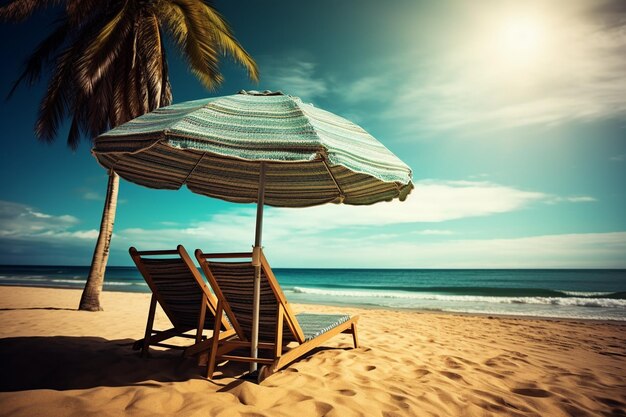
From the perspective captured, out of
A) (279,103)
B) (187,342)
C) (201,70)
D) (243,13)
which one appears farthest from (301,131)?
(243,13)

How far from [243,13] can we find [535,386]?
1041cm

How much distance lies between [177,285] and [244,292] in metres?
0.95

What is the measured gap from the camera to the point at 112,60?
8.21m

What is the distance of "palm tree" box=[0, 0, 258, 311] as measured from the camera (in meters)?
7.71

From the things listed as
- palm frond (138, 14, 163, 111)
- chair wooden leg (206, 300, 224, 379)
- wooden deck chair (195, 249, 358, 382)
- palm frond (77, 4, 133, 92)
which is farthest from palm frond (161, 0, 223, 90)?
chair wooden leg (206, 300, 224, 379)

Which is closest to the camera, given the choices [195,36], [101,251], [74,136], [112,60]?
[101,251]

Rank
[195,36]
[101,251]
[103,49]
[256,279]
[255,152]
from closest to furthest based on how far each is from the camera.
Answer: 1. [255,152]
2. [256,279]
3. [101,251]
4. [103,49]
5. [195,36]

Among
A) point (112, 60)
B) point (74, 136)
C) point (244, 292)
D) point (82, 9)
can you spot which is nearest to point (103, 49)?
point (112, 60)

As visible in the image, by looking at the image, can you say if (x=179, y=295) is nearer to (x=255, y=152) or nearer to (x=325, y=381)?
(x=325, y=381)

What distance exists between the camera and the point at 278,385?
9.04ft

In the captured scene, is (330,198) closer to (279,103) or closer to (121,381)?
(279,103)

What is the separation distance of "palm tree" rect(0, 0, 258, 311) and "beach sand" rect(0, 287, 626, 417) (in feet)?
16.0

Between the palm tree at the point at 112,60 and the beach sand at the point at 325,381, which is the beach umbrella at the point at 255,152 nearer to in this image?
the beach sand at the point at 325,381

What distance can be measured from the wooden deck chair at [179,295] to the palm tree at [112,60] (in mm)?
4970
